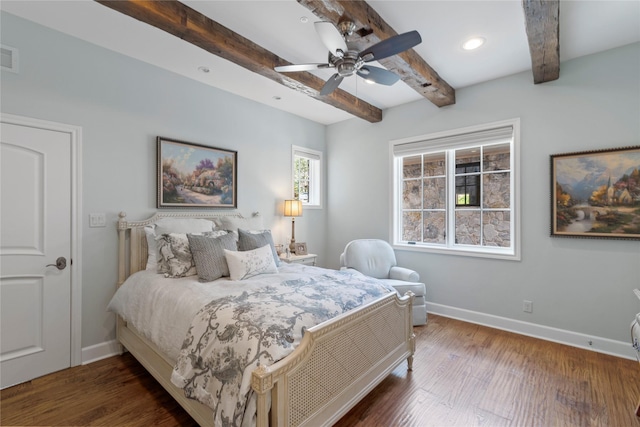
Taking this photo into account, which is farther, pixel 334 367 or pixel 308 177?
pixel 308 177

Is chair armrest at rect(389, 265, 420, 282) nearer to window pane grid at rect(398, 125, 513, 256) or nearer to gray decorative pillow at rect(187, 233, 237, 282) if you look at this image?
window pane grid at rect(398, 125, 513, 256)

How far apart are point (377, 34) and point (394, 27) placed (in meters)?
0.33

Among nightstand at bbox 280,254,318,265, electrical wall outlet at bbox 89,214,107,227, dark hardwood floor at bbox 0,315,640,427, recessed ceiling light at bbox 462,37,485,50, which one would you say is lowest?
dark hardwood floor at bbox 0,315,640,427

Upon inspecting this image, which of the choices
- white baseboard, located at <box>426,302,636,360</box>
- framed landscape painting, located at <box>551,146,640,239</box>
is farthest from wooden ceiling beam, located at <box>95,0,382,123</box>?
white baseboard, located at <box>426,302,636,360</box>

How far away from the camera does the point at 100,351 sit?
8.66 ft

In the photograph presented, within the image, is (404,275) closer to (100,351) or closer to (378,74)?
(378,74)

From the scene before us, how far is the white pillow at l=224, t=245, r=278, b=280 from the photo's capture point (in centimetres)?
240

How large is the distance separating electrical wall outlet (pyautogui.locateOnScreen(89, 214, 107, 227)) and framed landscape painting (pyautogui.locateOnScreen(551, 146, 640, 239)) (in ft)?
14.6

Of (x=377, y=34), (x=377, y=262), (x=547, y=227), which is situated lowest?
(x=377, y=262)

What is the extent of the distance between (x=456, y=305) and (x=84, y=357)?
3.99 m

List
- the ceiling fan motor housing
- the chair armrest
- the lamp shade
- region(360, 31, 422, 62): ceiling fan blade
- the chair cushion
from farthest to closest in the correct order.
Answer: the lamp shade
the chair cushion
the chair armrest
the ceiling fan motor housing
region(360, 31, 422, 62): ceiling fan blade

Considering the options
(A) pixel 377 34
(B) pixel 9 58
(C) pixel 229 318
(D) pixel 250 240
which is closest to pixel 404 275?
(D) pixel 250 240

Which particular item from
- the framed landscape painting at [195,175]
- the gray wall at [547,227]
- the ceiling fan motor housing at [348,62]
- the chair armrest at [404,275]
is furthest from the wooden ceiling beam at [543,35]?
the framed landscape painting at [195,175]

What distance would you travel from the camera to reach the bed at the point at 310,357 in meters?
1.34
